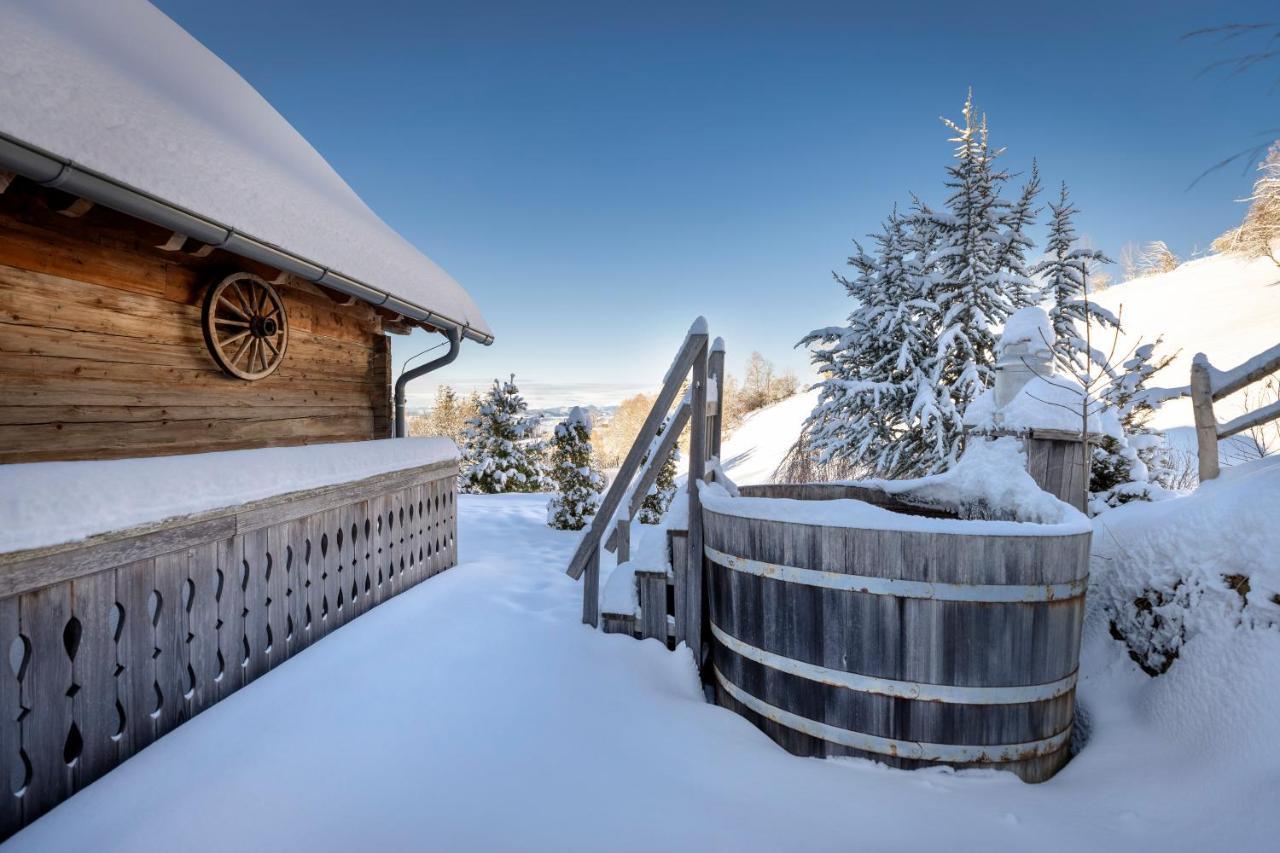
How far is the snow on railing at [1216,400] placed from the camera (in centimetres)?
328

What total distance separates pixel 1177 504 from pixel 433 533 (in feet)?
20.2

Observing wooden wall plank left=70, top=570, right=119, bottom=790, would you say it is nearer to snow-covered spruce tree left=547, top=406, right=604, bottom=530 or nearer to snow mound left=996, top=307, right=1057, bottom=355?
snow-covered spruce tree left=547, top=406, right=604, bottom=530

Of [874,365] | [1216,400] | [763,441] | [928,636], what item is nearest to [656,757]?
[928,636]

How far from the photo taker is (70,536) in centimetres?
229

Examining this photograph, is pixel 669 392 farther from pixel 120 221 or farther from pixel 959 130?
pixel 959 130

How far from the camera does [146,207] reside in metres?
2.52

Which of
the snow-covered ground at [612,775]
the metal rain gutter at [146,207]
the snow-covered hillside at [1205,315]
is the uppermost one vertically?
A: the snow-covered hillside at [1205,315]

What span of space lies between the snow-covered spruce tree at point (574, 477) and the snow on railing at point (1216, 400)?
22.6 ft

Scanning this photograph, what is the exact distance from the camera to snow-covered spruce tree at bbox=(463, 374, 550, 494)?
15.4 m

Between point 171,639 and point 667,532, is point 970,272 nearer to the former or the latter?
point 667,532

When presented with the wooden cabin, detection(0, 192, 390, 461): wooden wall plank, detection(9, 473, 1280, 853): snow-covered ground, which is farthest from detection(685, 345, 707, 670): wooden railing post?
detection(0, 192, 390, 461): wooden wall plank

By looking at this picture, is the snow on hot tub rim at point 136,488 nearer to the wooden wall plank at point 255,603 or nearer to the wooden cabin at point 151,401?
the wooden cabin at point 151,401

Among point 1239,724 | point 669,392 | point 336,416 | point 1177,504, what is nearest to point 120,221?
point 336,416

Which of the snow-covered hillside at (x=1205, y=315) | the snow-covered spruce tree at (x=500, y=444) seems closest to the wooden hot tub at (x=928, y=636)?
the snow-covered spruce tree at (x=500, y=444)
